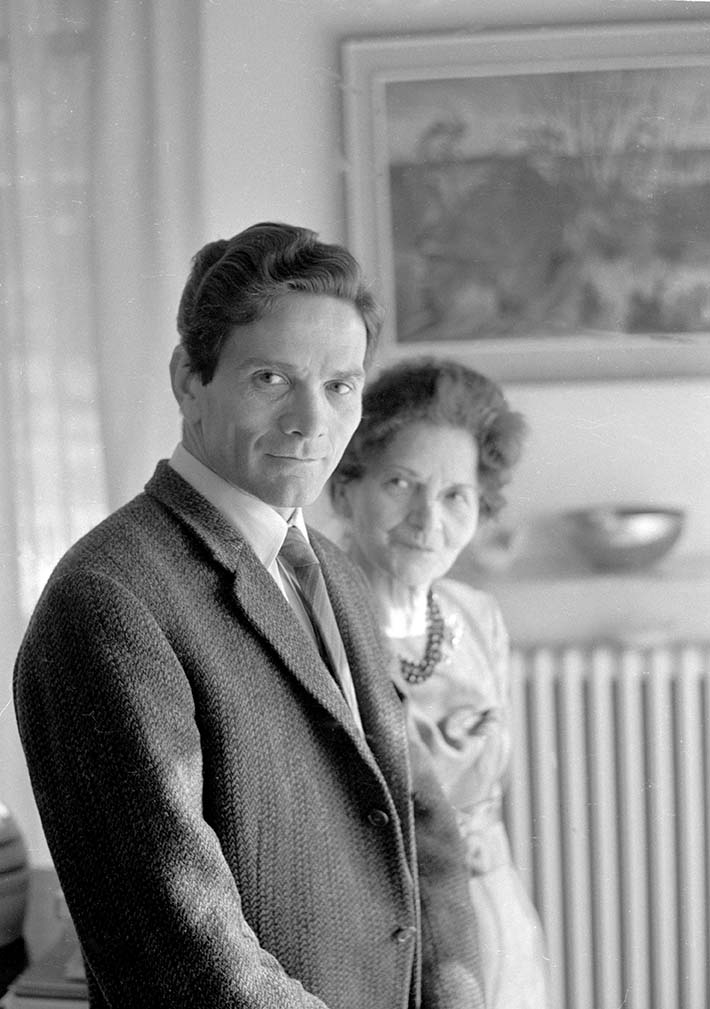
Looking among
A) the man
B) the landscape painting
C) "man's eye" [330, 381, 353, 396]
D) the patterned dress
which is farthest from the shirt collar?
the landscape painting

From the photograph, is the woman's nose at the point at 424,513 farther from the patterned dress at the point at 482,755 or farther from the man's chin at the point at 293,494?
the man's chin at the point at 293,494

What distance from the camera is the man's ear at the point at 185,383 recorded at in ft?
2.51

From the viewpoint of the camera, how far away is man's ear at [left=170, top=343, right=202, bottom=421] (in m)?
0.77

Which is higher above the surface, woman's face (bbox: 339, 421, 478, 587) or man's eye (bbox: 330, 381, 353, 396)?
man's eye (bbox: 330, 381, 353, 396)

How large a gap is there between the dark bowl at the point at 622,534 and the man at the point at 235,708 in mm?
293

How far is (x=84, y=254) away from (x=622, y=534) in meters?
0.63

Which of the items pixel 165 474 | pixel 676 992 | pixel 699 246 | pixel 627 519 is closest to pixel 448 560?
pixel 627 519

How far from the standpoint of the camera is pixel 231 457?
754 millimetres

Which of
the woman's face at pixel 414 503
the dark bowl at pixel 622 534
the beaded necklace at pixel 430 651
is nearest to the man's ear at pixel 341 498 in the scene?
the woman's face at pixel 414 503

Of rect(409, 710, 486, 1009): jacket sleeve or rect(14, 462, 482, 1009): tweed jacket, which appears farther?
rect(409, 710, 486, 1009): jacket sleeve

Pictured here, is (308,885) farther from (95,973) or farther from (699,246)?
(699,246)

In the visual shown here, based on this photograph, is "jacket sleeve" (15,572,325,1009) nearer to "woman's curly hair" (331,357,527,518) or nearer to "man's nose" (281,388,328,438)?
"man's nose" (281,388,328,438)

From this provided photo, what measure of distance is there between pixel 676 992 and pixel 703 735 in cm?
29

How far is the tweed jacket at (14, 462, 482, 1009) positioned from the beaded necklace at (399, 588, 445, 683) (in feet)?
0.25
